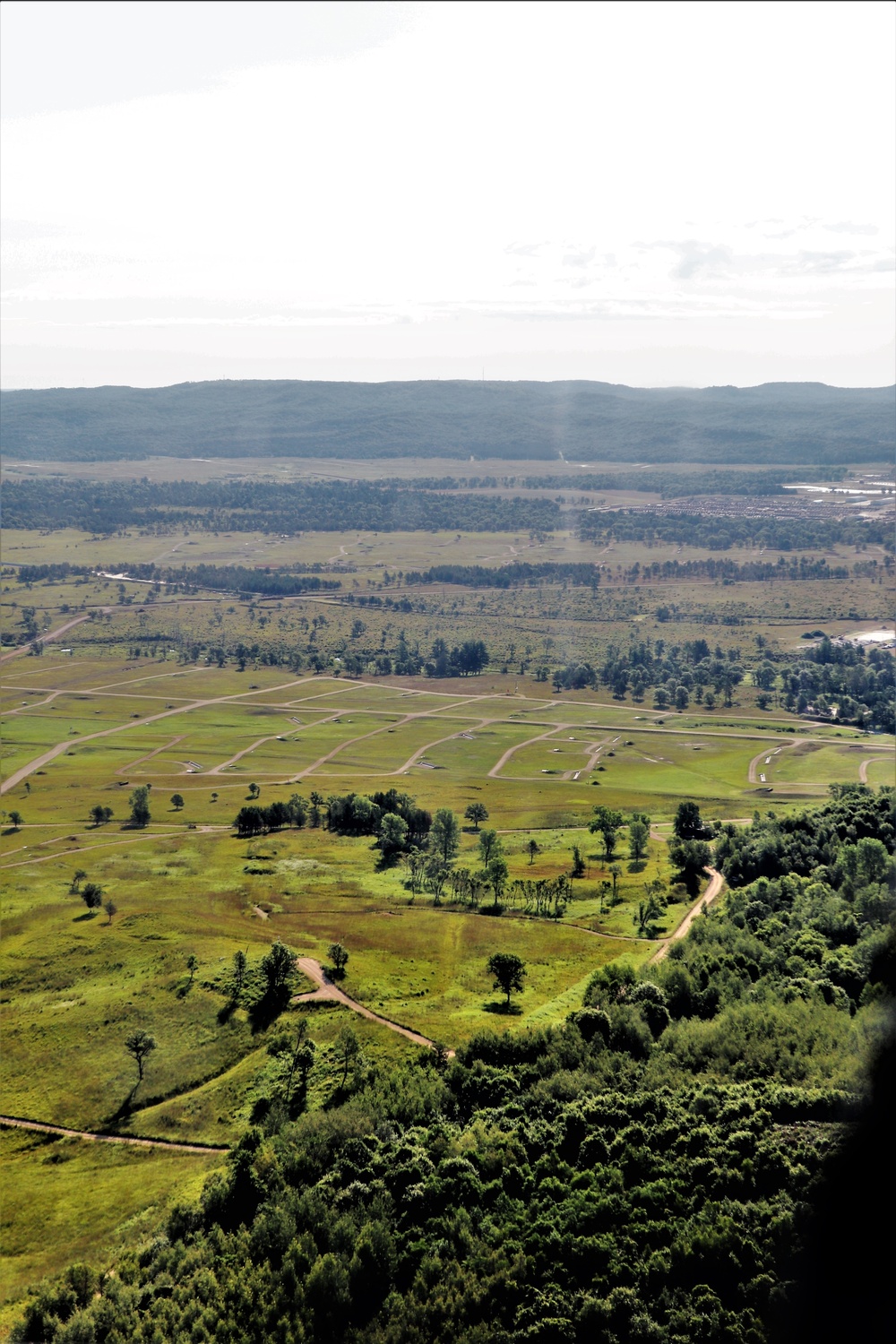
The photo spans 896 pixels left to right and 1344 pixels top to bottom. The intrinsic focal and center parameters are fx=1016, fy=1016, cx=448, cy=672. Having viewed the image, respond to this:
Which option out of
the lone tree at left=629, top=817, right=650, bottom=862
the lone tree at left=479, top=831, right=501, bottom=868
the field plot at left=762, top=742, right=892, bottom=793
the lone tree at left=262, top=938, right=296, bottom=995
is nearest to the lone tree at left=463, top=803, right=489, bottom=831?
the lone tree at left=479, top=831, right=501, bottom=868

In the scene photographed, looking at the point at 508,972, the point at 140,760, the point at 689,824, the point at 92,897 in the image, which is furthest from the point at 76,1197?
the point at 140,760

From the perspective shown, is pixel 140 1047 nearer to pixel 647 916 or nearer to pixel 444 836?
pixel 647 916

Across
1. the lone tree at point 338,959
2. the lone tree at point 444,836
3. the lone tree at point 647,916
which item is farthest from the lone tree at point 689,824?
the lone tree at point 338,959

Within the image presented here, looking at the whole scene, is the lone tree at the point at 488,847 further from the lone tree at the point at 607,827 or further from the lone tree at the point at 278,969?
the lone tree at the point at 278,969

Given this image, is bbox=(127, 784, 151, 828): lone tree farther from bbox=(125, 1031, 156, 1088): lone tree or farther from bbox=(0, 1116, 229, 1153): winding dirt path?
bbox=(0, 1116, 229, 1153): winding dirt path

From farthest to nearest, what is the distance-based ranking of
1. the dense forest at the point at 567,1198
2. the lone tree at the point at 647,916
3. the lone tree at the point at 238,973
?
the lone tree at the point at 647,916 → the lone tree at the point at 238,973 → the dense forest at the point at 567,1198
